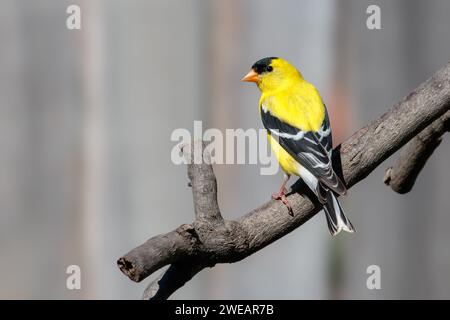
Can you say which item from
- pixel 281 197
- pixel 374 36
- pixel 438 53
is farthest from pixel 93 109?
pixel 438 53

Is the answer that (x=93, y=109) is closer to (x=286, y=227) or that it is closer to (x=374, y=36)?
(x=286, y=227)

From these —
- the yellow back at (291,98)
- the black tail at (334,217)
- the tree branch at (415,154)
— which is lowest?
the black tail at (334,217)

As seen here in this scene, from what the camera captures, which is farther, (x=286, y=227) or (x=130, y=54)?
(x=130, y=54)

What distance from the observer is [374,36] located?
3000 mm

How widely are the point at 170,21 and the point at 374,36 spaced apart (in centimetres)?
A: 85

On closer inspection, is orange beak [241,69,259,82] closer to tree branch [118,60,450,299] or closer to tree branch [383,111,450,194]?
tree branch [118,60,450,299]

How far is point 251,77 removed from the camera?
3039 mm

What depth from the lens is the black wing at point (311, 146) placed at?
8.51 feet

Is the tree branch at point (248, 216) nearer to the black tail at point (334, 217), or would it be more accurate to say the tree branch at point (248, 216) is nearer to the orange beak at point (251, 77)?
the black tail at point (334, 217)

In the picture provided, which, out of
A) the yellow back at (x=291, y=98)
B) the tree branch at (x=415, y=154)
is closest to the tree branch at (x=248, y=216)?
the tree branch at (x=415, y=154)

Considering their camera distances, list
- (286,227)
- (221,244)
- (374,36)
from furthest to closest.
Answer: (374,36) < (286,227) < (221,244)

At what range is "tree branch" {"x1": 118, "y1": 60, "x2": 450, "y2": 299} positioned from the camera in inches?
74.7

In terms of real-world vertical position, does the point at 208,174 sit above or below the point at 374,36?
below

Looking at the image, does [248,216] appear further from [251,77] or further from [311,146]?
[251,77]
